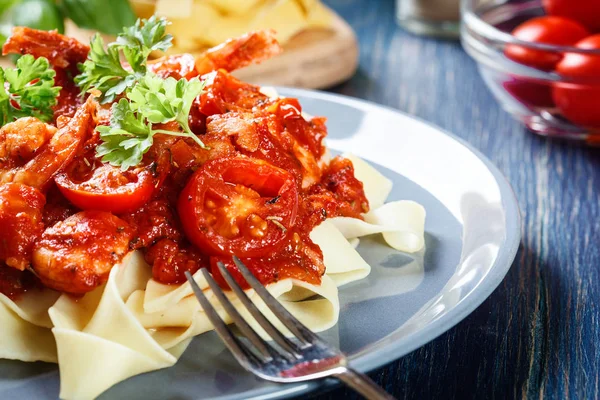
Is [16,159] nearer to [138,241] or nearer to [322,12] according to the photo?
[138,241]

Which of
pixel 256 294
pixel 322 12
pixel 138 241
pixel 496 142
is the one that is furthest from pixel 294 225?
pixel 322 12

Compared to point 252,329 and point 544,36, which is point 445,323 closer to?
point 252,329

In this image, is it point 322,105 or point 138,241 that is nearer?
point 138,241

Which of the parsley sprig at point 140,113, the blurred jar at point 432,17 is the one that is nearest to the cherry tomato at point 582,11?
the blurred jar at point 432,17

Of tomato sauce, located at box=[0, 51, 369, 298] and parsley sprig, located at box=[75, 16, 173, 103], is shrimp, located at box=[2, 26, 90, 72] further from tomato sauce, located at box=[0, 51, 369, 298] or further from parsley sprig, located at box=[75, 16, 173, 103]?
tomato sauce, located at box=[0, 51, 369, 298]

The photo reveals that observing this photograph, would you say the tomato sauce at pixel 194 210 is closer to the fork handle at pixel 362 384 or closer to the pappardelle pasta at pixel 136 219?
the pappardelle pasta at pixel 136 219

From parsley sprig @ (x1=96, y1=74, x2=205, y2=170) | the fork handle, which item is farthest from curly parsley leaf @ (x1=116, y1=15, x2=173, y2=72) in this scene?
the fork handle

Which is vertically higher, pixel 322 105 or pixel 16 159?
pixel 16 159
